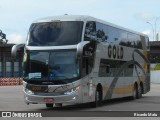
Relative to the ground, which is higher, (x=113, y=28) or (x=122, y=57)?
(x=113, y=28)

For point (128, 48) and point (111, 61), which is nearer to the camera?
point (111, 61)

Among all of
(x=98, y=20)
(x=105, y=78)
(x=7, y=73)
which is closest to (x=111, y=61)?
(x=105, y=78)

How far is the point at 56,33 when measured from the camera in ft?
63.6

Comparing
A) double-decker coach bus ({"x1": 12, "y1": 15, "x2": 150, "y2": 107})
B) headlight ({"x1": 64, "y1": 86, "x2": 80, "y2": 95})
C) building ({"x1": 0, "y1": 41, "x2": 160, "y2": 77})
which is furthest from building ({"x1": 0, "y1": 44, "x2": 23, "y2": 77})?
headlight ({"x1": 64, "y1": 86, "x2": 80, "y2": 95})

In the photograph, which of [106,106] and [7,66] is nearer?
[106,106]

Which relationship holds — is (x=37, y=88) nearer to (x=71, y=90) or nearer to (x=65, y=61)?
(x=71, y=90)

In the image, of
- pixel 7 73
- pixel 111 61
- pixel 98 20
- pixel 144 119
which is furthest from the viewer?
pixel 7 73

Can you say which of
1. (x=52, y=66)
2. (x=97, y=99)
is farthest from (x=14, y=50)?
(x=97, y=99)

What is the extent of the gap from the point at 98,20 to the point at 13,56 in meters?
4.40

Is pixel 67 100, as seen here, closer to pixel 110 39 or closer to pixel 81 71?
pixel 81 71

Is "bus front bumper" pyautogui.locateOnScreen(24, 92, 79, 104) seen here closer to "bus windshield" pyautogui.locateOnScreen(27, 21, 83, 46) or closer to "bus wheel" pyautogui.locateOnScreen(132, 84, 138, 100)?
"bus windshield" pyautogui.locateOnScreen(27, 21, 83, 46)

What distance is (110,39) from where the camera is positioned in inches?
899

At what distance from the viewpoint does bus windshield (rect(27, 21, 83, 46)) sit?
1920 centimetres

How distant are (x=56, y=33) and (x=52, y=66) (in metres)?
1.41
